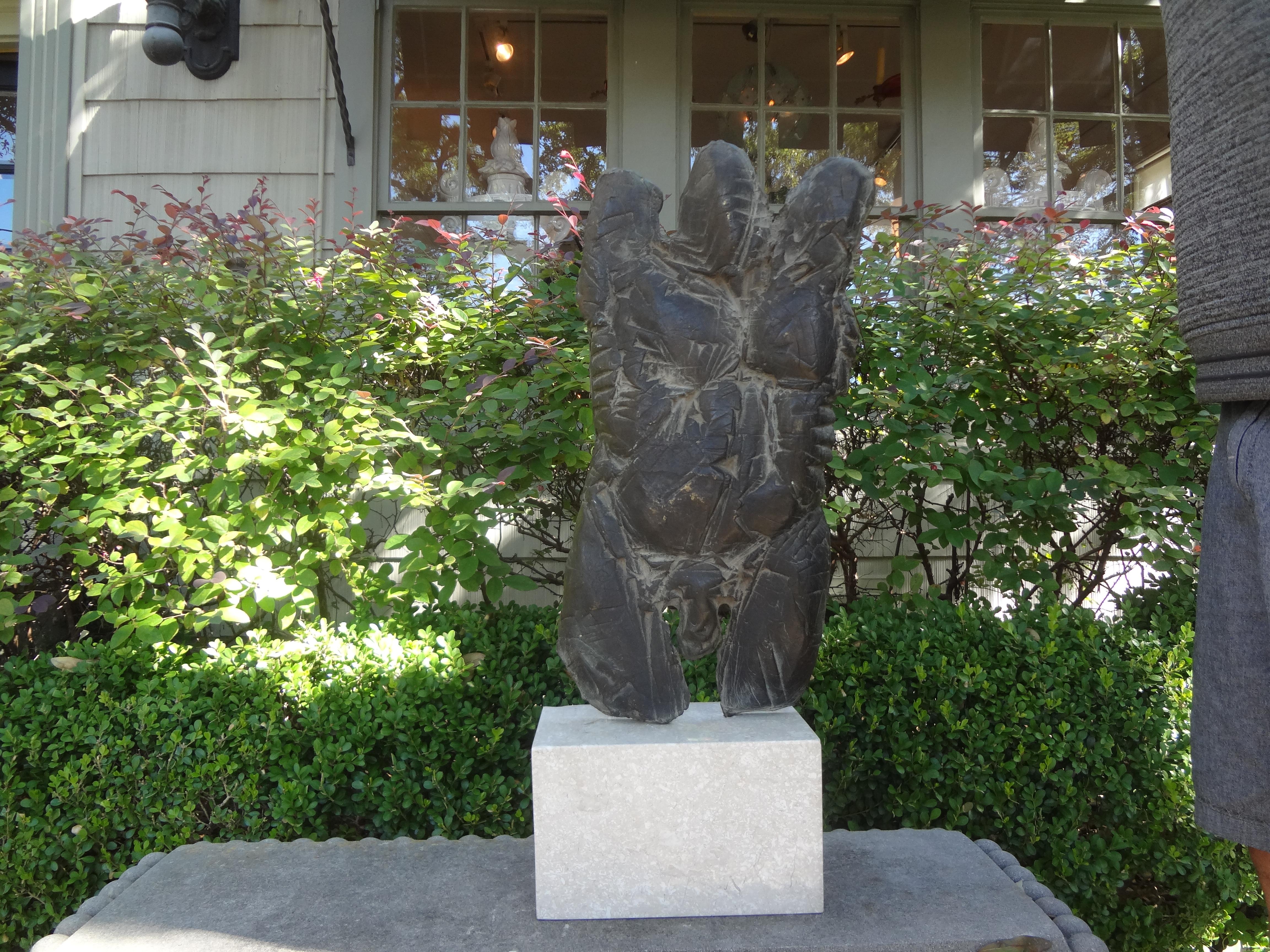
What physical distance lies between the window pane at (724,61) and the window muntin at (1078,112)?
123 centimetres

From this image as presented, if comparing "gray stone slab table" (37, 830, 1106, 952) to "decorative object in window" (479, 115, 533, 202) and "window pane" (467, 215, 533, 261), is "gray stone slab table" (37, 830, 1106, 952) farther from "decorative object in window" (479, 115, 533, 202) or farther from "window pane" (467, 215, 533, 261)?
"decorative object in window" (479, 115, 533, 202)

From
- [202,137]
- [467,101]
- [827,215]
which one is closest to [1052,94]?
[467,101]

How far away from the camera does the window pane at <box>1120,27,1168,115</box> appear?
490cm

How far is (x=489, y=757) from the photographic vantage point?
9.60 ft

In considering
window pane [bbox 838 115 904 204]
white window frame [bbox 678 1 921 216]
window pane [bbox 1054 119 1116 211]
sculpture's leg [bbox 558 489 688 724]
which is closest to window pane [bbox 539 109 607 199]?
white window frame [bbox 678 1 921 216]

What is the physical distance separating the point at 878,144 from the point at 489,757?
147 inches

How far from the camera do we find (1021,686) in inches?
113

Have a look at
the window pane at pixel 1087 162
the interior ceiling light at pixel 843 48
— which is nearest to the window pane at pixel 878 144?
the interior ceiling light at pixel 843 48

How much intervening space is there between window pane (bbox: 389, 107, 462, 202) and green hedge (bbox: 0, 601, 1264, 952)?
266 cm

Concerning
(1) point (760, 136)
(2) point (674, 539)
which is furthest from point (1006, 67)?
(2) point (674, 539)

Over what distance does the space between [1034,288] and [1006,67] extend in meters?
1.78

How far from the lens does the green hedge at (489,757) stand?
2775 mm

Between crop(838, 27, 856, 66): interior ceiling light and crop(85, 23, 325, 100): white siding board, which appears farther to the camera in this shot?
crop(838, 27, 856, 66): interior ceiling light

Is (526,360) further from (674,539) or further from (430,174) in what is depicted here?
(430,174)
